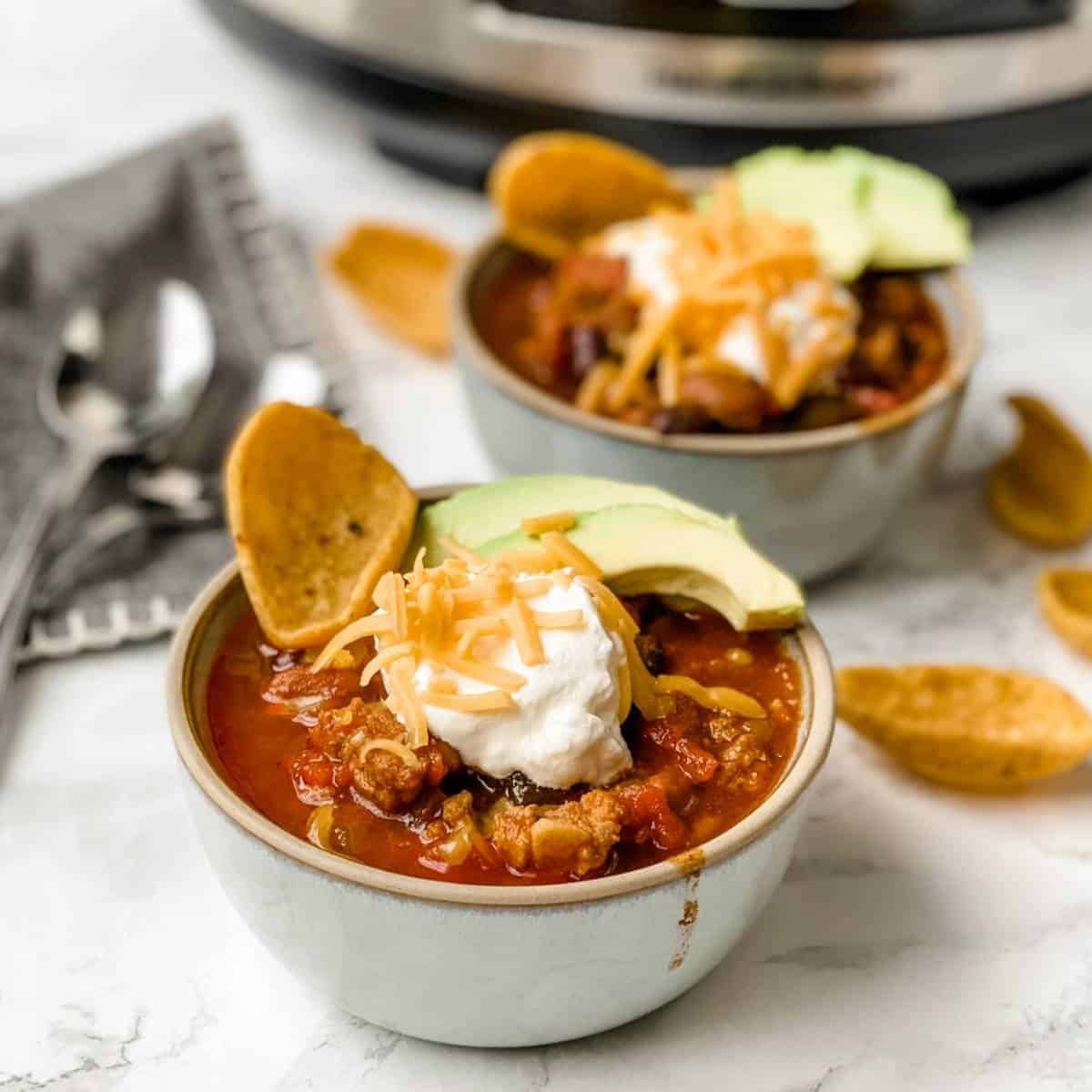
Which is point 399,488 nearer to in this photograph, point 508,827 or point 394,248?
point 508,827

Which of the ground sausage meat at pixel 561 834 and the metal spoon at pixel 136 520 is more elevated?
the ground sausage meat at pixel 561 834

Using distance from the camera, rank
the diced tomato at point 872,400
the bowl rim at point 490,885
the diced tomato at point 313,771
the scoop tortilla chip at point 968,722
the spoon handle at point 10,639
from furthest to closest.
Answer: the diced tomato at point 872,400 < the spoon handle at point 10,639 < the scoop tortilla chip at point 968,722 < the diced tomato at point 313,771 < the bowl rim at point 490,885

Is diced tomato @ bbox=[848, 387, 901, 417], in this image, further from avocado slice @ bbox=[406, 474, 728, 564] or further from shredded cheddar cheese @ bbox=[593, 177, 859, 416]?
avocado slice @ bbox=[406, 474, 728, 564]

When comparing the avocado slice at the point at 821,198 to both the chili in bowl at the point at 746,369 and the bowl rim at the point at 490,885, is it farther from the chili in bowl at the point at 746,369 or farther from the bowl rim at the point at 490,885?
the bowl rim at the point at 490,885

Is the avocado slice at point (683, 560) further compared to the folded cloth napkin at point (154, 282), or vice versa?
the folded cloth napkin at point (154, 282)

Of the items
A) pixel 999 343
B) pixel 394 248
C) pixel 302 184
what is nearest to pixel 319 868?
pixel 394 248

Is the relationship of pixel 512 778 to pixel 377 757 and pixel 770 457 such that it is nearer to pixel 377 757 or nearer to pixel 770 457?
pixel 377 757

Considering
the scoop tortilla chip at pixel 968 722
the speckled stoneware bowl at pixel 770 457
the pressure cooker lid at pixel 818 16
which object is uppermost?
the pressure cooker lid at pixel 818 16

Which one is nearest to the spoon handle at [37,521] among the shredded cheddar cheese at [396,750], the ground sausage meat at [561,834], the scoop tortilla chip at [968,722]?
the shredded cheddar cheese at [396,750]
